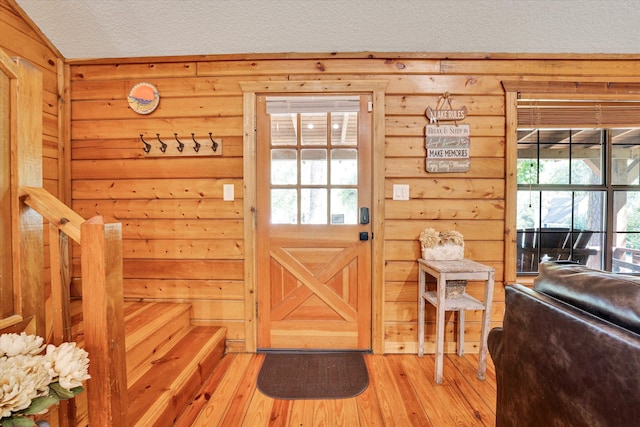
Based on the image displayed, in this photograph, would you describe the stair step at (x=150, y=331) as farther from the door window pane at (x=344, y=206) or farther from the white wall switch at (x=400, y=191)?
the white wall switch at (x=400, y=191)

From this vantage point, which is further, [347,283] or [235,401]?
[347,283]

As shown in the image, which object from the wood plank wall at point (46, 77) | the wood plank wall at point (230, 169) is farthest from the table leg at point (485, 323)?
the wood plank wall at point (46, 77)

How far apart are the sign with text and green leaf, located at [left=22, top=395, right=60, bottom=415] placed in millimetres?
2183

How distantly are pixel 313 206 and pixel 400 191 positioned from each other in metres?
0.69

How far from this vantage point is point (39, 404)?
2.05ft

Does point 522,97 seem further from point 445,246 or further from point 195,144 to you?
point 195,144

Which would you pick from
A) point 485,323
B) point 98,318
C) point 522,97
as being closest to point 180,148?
point 98,318

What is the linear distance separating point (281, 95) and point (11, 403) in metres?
1.99

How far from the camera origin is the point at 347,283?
2014 millimetres

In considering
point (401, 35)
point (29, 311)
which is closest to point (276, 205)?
point (29, 311)

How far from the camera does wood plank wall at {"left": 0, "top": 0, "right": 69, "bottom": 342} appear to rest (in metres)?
1.73

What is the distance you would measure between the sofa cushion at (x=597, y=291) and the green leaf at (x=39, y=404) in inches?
58.8

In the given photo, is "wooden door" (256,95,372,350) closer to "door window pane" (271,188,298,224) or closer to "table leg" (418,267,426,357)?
"door window pane" (271,188,298,224)

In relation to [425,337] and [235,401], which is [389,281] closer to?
[425,337]
